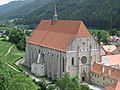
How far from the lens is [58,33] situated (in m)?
72.1

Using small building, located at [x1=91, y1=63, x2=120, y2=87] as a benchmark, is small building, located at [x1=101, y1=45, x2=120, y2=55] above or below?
above

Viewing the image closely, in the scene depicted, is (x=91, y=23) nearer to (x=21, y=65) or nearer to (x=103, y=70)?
(x=21, y=65)

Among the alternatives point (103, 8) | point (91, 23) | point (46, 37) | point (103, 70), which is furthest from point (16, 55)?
point (103, 8)

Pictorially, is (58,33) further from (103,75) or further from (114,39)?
(114,39)

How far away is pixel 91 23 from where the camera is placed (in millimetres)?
181125

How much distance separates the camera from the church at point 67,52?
6519 centimetres

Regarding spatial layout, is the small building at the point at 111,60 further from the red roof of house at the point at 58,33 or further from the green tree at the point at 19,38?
the green tree at the point at 19,38

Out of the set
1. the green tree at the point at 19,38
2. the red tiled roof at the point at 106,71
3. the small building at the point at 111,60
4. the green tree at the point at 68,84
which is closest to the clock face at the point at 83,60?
the red tiled roof at the point at 106,71

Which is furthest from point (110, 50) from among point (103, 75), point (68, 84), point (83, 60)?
point (68, 84)

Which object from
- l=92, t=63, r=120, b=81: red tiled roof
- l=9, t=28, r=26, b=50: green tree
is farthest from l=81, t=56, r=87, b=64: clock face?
l=9, t=28, r=26, b=50: green tree

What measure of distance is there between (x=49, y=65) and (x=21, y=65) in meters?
17.8

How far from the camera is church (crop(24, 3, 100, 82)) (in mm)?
65188

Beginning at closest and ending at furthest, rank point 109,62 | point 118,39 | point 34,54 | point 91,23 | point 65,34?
point 65,34 < point 109,62 < point 34,54 < point 118,39 < point 91,23

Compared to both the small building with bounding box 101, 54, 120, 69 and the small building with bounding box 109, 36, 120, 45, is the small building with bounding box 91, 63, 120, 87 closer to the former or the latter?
the small building with bounding box 101, 54, 120, 69
